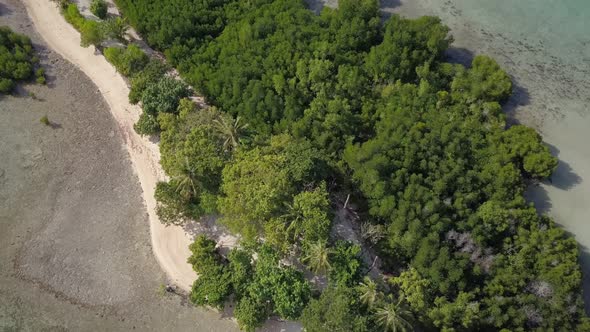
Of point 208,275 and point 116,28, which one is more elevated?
point 116,28

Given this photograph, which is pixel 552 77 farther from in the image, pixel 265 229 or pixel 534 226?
pixel 265 229

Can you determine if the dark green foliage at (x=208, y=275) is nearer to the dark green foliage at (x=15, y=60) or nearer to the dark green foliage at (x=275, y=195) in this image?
the dark green foliage at (x=275, y=195)

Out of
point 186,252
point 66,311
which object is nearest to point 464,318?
point 186,252

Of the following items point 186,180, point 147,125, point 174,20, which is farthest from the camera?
point 174,20

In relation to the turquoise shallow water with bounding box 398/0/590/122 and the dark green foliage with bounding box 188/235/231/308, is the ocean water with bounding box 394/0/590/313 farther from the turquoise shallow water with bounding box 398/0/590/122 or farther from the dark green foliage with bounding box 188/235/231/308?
the dark green foliage with bounding box 188/235/231/308

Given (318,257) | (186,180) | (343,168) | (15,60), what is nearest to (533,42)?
(343,168)

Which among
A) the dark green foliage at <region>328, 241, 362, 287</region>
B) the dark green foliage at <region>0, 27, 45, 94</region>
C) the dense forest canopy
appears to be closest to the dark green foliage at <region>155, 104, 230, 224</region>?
the dense forest canopy

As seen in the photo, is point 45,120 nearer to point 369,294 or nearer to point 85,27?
point 85,27
